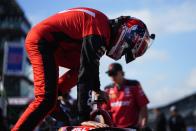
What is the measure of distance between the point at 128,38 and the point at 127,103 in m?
3.38

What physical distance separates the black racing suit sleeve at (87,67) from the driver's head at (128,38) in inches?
11.2

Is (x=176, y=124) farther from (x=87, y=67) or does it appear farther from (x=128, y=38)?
(x=87, y=67)

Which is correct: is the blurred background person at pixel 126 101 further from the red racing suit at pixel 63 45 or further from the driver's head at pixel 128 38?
the red racing suit at pixel 63 45

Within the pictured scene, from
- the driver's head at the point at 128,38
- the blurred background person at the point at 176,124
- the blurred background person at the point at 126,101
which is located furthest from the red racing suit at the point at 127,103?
the blurred background person at the point at 176,124

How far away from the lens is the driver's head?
518cm

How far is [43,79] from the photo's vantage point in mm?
4727

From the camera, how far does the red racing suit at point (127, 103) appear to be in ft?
27.3

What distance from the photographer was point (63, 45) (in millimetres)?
5160

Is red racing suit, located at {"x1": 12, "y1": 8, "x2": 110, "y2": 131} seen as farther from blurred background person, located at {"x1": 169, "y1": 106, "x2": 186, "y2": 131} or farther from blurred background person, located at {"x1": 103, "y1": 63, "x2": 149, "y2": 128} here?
blurred background person, located at {"x1": 169, "y1": 106, "x2": 186, "y2": 131}

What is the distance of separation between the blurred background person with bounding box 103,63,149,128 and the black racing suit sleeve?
3363mm

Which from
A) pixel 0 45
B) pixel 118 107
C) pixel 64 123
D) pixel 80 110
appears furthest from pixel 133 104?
pixel 0 45

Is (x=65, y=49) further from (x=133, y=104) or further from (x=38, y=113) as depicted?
(x=133, y=104)

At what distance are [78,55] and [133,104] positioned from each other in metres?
3.28

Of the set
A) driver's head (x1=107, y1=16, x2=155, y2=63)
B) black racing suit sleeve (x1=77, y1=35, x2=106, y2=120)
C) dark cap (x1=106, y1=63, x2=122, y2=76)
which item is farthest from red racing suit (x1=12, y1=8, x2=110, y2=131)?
dark cap (x1=106, y1=63, x2=122, y2=76)
